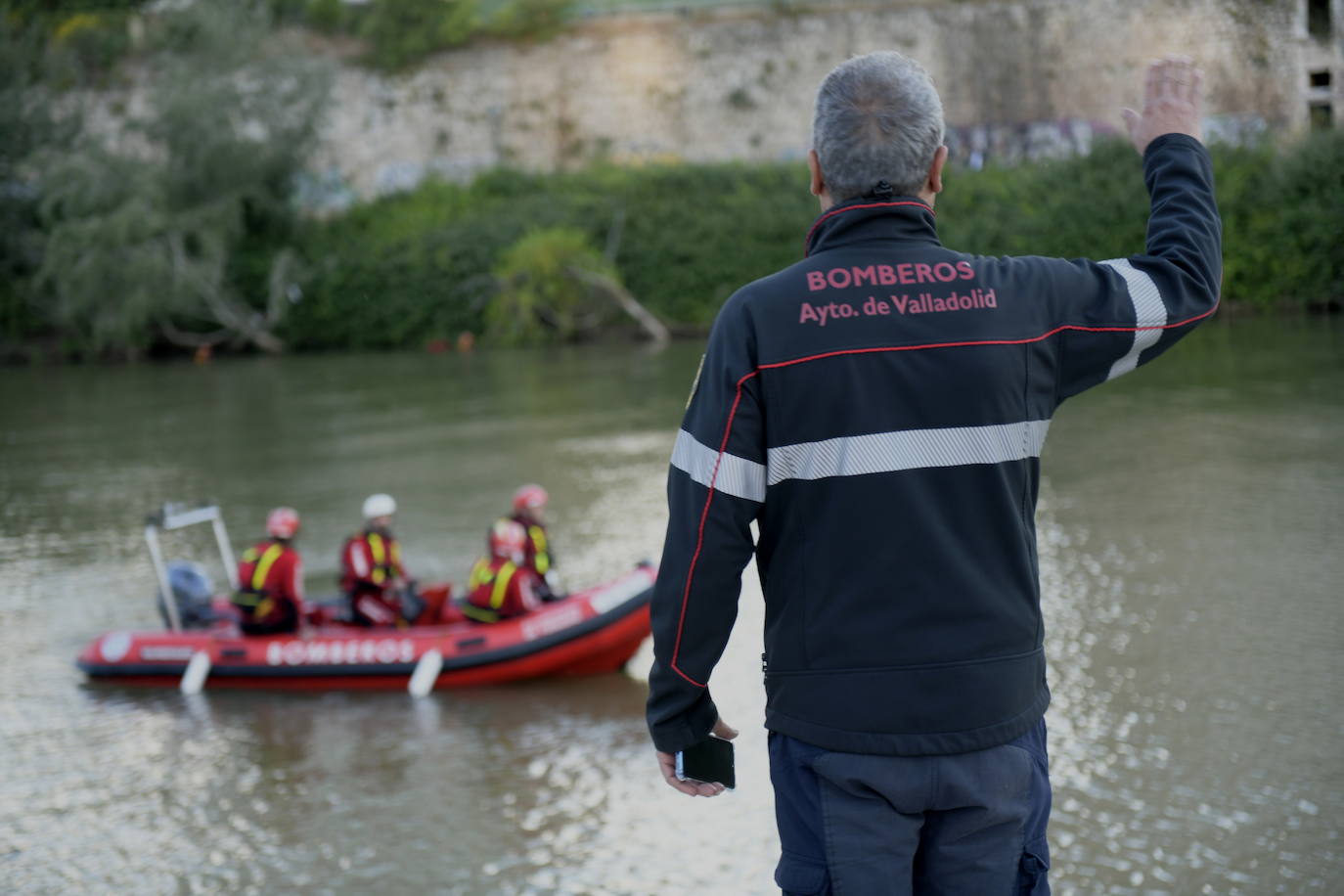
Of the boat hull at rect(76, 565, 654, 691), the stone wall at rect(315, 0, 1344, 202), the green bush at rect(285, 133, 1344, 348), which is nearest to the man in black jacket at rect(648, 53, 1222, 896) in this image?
the boat hull at rect(76, 565, 654, 691)

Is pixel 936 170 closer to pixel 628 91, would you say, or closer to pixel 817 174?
pixel 817 174

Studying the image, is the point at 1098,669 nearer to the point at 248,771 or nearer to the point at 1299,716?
the point at 1299,716

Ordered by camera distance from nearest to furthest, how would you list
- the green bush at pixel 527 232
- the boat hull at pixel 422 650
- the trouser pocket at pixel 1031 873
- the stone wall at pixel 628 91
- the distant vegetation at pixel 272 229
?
the trouser pocket at pixel 1031 873, the boat hull at pixel 422 650, the distant vegetation at pixel 272 229, the green bush at pixel 527 232, the stone wall at pixel 628 91

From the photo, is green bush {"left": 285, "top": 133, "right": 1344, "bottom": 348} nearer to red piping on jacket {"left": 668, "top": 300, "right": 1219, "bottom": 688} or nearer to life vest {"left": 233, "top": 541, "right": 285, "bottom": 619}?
life vest {"left": 233, "top": 541, "right": 285, "bottom": 619}

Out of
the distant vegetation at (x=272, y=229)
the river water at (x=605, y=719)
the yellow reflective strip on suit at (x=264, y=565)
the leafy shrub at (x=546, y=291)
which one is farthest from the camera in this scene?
the leafy shrub at (x=546, y=291)

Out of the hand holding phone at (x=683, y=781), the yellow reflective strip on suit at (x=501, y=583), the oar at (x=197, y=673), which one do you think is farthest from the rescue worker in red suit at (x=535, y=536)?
the hand holding phone at (x=683, y=781)

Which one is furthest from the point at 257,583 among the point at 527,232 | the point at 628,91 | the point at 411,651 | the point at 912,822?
the point at 628,91

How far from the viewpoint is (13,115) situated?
101 ft

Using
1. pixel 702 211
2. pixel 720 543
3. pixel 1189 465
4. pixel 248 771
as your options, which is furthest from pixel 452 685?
pixel 702 211

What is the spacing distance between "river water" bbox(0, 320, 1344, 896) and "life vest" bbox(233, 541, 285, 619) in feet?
1.78

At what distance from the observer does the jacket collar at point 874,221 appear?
6.88 feet

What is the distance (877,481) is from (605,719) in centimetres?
567

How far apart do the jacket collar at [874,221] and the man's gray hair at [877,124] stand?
2 cm

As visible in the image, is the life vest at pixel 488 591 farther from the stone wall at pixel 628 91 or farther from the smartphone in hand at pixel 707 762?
the stone wall at pixel 628 91
